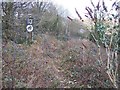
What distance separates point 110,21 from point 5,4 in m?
1.08

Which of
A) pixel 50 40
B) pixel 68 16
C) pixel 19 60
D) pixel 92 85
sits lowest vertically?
pixel 92 85

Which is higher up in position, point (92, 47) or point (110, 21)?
point (110, 21)

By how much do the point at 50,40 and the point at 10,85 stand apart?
0.63 metres

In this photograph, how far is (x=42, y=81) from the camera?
3379 mm

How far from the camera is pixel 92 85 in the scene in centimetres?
341

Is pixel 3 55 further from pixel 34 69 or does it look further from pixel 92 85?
pixel 92 85

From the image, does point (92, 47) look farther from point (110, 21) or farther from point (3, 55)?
point (3, 55)

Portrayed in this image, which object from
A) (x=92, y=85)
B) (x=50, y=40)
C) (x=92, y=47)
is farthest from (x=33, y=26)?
(x=92, y=85)

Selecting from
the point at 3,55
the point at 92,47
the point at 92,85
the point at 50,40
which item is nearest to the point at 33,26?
the point at 50,40

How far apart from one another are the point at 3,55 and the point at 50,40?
19.9 inches

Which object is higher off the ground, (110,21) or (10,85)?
(110,21)

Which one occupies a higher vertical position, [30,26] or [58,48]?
[30,26]

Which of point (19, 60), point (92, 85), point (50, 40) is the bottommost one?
point (92, 85)

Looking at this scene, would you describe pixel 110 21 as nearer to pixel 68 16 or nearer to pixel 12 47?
pixel 68 16
